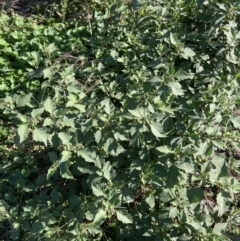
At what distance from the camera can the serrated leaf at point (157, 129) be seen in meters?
2.08

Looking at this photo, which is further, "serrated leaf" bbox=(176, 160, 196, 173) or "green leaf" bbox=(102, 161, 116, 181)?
"green leaf" bbox=(102, 161, 116, 181)

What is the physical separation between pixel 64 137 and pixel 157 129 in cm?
49

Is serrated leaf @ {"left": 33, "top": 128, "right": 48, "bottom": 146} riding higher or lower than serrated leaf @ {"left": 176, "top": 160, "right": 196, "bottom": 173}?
lower

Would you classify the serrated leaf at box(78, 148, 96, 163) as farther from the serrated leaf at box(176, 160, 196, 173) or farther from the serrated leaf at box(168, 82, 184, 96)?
the serrated leaf at box(168, 82, 184, 96)

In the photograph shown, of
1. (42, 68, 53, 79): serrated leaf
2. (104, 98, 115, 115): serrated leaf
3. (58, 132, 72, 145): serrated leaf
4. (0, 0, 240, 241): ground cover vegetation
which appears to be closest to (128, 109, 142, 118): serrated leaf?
(0, 0, 240, 241): ground cover vegetation

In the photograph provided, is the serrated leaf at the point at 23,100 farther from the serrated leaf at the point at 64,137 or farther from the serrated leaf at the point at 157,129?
the serrated leaf at the point at 157,129

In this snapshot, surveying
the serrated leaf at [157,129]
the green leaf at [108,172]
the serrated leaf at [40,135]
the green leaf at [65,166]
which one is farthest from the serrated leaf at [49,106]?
the serrated leaf at [157,129]

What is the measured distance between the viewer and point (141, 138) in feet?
7.01

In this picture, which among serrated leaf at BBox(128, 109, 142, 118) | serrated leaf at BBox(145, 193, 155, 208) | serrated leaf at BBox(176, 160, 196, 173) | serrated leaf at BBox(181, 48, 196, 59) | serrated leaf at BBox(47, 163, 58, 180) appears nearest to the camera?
serrated leaf at BBox(176, 160, 196, 173)

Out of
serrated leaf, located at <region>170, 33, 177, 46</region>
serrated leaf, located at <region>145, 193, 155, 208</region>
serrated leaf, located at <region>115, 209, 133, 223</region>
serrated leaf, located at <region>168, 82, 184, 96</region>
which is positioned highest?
serrated leaf, located at <region>170, 33, 177, 46</region>

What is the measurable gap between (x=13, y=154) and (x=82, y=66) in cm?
82

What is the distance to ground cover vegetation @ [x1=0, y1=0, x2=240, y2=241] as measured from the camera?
2.12m

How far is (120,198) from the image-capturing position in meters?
2.15

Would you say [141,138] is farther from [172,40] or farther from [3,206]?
[3,206]
